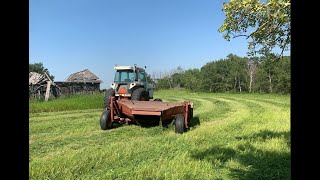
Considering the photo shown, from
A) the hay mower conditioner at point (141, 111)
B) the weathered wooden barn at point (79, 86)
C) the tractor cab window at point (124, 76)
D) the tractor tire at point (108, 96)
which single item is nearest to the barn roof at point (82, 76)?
the weathered wooden barn at point (79, 86)

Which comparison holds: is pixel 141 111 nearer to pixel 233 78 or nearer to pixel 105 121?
pixel 105 121

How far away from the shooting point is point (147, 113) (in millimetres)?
10586

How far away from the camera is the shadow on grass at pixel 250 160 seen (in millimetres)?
5539

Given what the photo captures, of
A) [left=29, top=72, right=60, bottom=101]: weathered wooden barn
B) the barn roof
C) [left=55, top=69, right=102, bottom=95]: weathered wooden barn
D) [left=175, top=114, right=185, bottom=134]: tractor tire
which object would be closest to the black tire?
[left=175, top=114, right=185, bottom=134]: tractor tire

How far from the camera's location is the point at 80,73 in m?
49.6

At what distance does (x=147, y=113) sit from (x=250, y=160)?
4620 mm

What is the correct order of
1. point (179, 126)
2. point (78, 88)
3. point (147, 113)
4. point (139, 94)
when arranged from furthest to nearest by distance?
A: point (78, 88) → point (139, 94) → point (147, 113) → point (179, 126)

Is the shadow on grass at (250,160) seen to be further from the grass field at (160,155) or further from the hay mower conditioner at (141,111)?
the hay mower conditioner at (141,111)

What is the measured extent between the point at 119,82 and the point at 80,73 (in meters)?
36.0

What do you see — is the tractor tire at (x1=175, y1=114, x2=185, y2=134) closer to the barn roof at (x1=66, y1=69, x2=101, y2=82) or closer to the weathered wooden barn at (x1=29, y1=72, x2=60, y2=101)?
the weathered wooden barn at (x1=29, y1=72, x2=60, y2=101)

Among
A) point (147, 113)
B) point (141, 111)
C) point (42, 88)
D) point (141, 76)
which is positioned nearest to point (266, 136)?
point (147, 113)

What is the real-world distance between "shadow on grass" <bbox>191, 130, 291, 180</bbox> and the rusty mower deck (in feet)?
9.61

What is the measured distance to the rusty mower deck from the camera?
1050cm

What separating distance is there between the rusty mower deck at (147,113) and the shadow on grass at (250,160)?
2.93 metres
